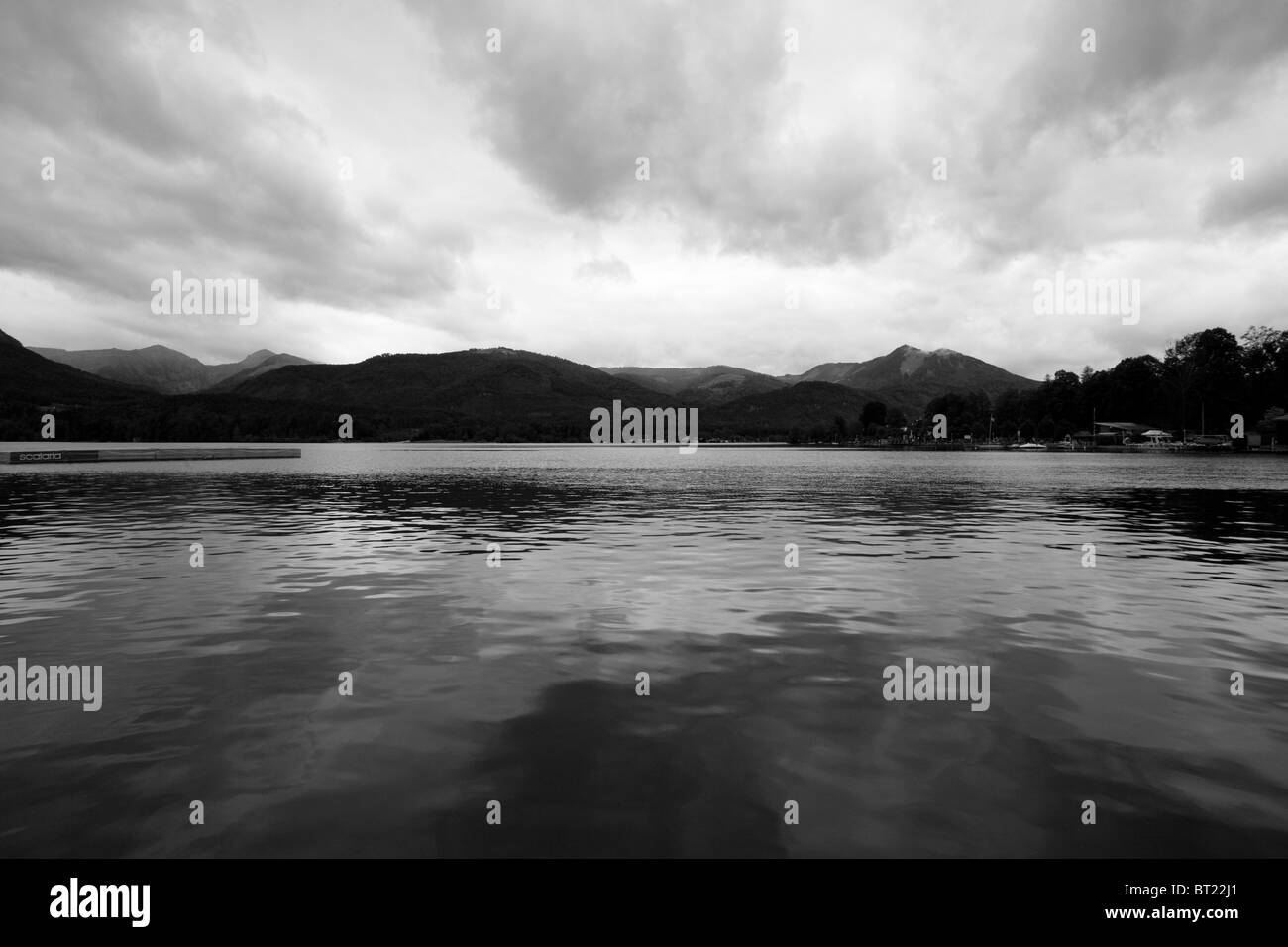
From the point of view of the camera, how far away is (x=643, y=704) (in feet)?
36.1

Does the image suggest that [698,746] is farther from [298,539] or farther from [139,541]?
[139,541]

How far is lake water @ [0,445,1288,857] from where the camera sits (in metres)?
7.38

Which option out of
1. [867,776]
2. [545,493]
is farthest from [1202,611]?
[545,493]

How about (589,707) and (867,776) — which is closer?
(867,776)

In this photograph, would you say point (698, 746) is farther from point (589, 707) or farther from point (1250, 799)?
point (1250, 799)

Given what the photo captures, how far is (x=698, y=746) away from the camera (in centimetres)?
938

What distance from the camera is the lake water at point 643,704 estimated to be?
24.2 feet
